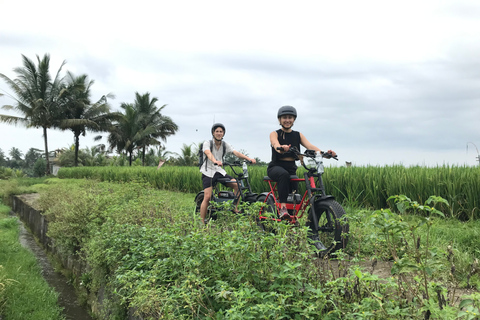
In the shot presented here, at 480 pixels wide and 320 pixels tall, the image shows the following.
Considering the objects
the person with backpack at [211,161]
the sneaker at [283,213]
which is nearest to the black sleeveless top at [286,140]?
the sneaker at [283,213]

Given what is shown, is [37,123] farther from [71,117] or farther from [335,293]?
[335,293]

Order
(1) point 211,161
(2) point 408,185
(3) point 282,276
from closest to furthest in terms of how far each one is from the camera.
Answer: (3) point 282,276 → (1) point 211,161 → (2) point 408,185

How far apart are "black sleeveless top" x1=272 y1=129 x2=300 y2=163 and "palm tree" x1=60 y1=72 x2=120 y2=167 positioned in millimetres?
31982

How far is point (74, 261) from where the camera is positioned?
249 inches

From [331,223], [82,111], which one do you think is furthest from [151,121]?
[331,223]

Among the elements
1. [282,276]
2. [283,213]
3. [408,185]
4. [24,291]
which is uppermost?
[408,185]

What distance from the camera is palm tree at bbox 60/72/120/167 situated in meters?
33.4

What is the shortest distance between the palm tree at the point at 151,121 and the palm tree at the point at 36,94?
26.8 ft

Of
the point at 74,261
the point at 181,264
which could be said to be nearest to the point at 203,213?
the point at 74,261

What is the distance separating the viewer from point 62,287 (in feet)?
20.4

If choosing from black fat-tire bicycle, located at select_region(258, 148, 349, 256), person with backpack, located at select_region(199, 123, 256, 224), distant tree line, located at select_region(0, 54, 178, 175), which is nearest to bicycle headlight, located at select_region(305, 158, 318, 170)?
black fat-tire bicycle, located at select_region(258, 148, 349, 256)

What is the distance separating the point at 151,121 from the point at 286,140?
120ft

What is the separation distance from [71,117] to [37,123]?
9.77ft

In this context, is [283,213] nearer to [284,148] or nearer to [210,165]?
[284,148]
